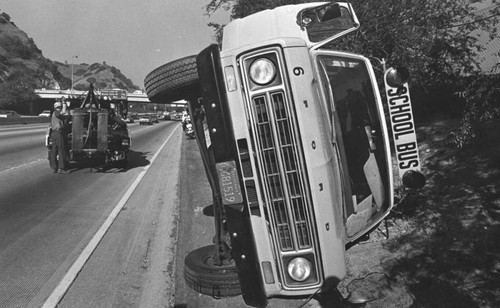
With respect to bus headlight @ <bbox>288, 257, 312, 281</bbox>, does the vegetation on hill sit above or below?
above

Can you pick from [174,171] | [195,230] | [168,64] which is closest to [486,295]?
[168,64]

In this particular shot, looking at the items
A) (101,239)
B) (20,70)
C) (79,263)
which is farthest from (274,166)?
(20,70)

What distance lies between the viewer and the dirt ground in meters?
3.83

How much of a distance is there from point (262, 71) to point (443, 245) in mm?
2867

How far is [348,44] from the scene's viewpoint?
22.6ft

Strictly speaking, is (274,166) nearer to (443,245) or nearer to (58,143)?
(443,245)

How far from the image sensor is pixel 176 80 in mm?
4230

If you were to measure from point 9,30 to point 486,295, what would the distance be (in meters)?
161

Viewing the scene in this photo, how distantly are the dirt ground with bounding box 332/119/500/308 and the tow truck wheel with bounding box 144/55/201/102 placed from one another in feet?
7.54

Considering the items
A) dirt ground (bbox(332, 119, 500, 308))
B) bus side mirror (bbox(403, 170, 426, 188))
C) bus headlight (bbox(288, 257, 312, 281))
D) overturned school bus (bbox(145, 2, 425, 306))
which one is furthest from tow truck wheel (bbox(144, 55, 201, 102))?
dirt ground (bbox(332, 119, 500, 308))

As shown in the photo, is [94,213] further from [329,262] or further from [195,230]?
[329,262]

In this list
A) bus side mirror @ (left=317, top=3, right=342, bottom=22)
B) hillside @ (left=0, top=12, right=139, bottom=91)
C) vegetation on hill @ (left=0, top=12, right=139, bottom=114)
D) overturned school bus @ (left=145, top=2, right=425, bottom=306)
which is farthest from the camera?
hillside @ (left=0, top=12, right=139, bottom=91)

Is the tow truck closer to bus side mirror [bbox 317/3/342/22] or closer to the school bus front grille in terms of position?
bus side mirror [bbox 317/3/342/22]

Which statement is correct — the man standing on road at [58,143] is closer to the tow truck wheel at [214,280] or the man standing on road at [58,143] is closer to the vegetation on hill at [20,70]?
the tow truck wheel at [214,280]
